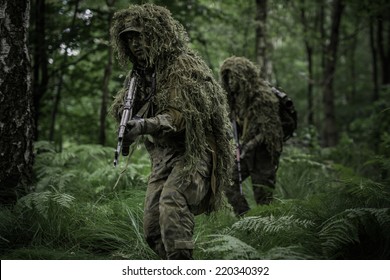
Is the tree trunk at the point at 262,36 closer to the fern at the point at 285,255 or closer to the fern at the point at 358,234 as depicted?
the fern at the point at 358,234

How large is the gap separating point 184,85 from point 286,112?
3500 millimetres

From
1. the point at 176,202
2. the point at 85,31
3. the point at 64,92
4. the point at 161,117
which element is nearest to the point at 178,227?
the point at 176,202

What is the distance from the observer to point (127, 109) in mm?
3719

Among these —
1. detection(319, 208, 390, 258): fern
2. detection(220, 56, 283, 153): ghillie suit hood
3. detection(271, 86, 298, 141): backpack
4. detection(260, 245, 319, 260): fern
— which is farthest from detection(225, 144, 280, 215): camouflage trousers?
detection(260, 245, 319, 260): fern

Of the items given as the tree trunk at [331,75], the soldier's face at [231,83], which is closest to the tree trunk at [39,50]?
the soldier's face at [231,83]

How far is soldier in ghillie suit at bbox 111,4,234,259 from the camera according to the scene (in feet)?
12.3

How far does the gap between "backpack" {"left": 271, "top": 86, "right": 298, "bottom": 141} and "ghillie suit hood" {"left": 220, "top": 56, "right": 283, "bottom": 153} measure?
11 cm

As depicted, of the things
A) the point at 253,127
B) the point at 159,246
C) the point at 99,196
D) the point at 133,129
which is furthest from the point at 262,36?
the point at 133,129

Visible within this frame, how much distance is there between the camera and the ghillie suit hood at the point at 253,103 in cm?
673

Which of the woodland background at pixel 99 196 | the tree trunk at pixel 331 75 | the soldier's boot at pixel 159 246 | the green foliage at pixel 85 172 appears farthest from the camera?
the tree trunk at pixel 331 75

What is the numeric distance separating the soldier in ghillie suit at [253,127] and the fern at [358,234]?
2245 millimetres

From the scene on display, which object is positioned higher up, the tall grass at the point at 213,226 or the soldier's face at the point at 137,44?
the soldier's face at the point at 137,44

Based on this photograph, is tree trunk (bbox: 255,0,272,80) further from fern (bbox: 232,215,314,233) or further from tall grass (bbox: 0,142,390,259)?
fern (bbox: 232,215,314,233)

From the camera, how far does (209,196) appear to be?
164 inches
